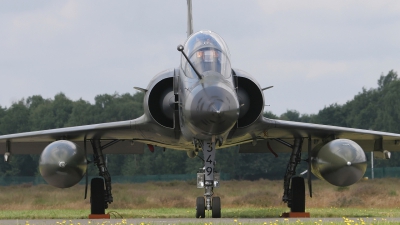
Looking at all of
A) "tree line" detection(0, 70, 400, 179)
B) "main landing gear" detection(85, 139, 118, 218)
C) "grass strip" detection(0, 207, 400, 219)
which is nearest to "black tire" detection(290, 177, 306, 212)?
"grass strip" detection(0, 207, 400, 219)

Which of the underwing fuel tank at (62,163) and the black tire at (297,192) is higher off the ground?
the underwing fuel tank at (62,163)

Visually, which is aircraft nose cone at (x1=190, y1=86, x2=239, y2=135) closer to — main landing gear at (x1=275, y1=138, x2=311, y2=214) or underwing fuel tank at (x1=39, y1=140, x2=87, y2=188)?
underwing fuel tank at (x1=39, y1=140, x2=87, y2=188)

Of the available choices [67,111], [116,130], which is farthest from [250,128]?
[67,111]

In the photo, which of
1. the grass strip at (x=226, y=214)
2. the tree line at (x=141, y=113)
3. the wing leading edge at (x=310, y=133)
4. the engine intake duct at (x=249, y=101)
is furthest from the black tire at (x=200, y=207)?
the tree line at (x=141, y=113)

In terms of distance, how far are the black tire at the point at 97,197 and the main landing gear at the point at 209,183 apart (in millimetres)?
3692

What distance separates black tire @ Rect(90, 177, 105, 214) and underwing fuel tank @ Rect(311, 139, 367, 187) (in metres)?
4.59

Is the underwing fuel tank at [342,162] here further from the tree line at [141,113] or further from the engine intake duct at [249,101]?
the tree line at [141,113]

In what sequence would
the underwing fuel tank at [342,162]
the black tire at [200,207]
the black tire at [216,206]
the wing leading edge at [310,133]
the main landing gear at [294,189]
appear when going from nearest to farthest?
the black tire at [216,206] → the black tire at [200,207] → the underwing fuel tank at [342,162] → the wing leading edge at [310,133] → the main landing gear at [294,189]

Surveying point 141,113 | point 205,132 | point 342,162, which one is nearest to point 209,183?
point 205,132

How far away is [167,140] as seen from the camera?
15.9m

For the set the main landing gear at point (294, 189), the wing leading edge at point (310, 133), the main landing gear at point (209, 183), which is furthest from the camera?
the main landing gear at point (294, 189)

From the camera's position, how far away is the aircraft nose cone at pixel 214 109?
12.4 metres

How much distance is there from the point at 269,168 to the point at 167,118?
160 feet

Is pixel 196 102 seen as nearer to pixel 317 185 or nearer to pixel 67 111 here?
pixel 317 185
